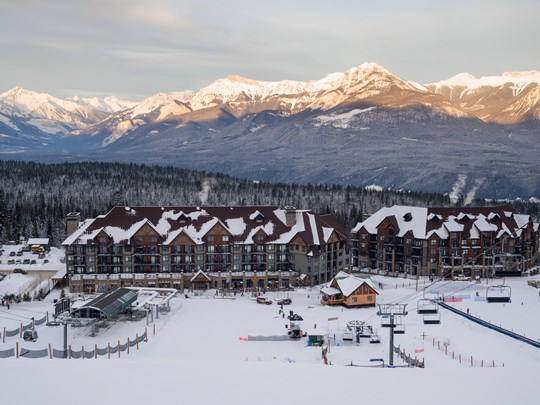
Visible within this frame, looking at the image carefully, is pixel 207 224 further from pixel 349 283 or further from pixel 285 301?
pixel 349 283

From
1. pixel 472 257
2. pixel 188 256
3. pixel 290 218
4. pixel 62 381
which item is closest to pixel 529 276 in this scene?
pixel 472 257

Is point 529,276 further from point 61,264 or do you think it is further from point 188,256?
point 61,264

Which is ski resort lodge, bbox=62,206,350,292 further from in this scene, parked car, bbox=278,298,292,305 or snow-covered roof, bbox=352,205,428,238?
snow-covered roof, bbox=352,205,428,238

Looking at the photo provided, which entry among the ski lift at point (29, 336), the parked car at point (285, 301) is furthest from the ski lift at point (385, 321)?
the ski lift at point (29, 336)

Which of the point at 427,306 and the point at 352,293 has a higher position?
the point at 352,293

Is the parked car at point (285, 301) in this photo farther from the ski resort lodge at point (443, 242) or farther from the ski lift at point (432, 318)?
the ski resort lodge at point (443, 242)

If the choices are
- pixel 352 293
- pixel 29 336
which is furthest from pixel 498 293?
pixel 29 336
